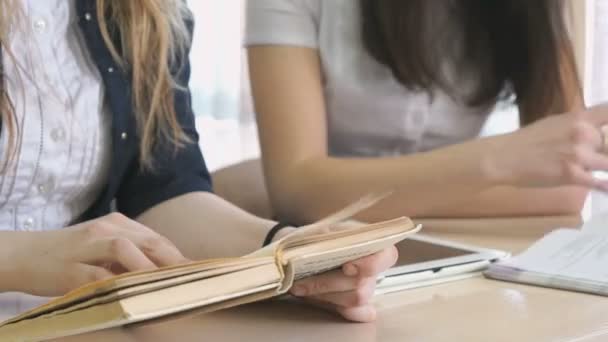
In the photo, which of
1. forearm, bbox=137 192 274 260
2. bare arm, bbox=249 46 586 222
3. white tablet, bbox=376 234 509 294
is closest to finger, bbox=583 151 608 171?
bare arm, bbox=249 46 586 222

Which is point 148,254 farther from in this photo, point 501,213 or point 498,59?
point 498,59

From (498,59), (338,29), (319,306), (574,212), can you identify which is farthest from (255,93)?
(319,306)

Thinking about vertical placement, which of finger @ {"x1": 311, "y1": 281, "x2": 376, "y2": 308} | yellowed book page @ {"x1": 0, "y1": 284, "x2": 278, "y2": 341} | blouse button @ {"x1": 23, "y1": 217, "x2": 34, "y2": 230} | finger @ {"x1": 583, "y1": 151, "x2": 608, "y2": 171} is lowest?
blouse button @ {"x1": 23, "y1": 217, "x2": 34, "y2": 230}

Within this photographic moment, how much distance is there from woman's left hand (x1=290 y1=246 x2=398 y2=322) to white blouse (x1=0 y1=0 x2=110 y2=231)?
365 mm

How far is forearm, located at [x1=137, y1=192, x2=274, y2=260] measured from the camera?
2.50ft

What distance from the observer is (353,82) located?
1.22m

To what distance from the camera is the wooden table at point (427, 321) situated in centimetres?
56

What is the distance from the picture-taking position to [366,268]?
1.89ft

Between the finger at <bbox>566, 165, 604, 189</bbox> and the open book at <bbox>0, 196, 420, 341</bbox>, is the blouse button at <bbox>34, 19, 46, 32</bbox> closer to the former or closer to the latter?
the open book at <bbox>0, 196, 420, 341</bbox>

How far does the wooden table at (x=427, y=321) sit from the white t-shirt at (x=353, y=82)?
21.8 inches

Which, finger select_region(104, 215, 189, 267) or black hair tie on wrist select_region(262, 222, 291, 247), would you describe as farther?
black hair tie on wrist select_region(262, 222, 291, 247)

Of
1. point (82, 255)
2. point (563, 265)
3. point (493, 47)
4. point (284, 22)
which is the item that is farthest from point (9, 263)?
point (493, 47)

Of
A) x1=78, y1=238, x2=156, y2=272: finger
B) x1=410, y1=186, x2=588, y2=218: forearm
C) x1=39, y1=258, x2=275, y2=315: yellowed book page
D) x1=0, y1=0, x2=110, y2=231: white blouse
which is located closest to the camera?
x1=39, y1=258, x2=275, y2=315: yellowed book page

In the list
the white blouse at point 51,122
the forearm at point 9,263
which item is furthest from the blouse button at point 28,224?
the forearm at point 9,263
